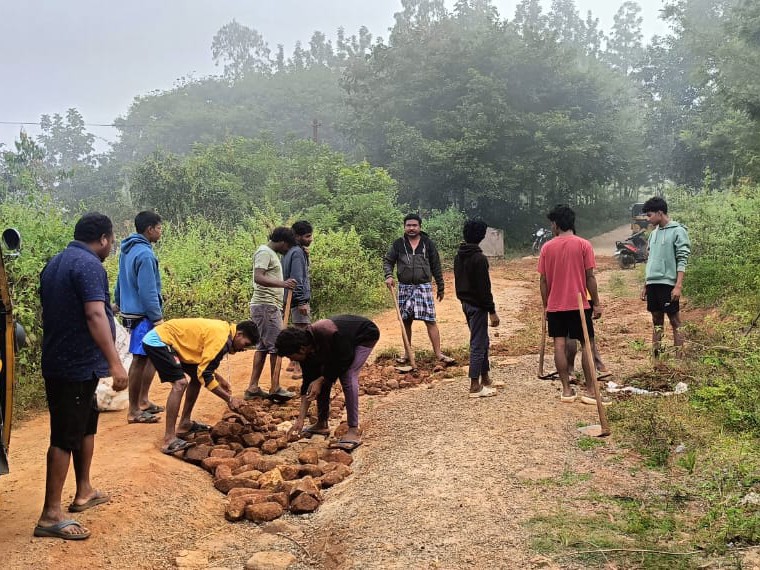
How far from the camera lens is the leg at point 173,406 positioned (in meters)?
4.82

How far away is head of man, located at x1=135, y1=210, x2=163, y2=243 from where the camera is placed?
5.38 m

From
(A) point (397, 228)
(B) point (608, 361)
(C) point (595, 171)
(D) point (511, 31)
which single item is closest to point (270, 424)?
(B) point (608, 361)

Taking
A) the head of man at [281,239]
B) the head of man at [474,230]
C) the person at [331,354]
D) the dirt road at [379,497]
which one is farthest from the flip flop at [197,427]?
the head of man at [474,230]

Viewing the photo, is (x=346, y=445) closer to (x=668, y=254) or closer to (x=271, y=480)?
(x=271, y=480)

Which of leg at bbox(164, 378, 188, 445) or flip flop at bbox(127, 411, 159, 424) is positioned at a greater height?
leg at bbox(164, 378, 188, 445)

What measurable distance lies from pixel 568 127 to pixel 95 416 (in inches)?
1009

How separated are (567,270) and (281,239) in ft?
9.02

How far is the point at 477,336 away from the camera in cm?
593

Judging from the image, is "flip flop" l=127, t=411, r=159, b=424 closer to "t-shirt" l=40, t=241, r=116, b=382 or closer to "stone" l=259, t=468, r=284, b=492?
"stone" l=259, t=468, r=284, b=492

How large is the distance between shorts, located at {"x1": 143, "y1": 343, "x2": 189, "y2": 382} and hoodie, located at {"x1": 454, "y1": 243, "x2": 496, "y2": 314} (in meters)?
2.57

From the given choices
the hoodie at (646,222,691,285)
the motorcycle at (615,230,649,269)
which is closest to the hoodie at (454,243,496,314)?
the hoodie at (646,222,691,285)

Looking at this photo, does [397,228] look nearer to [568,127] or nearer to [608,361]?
[608,361]

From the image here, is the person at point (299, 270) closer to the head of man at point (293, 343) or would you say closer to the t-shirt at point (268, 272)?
the t-shirt at point (268, 272)

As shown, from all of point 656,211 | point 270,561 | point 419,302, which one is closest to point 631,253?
point 656,211
